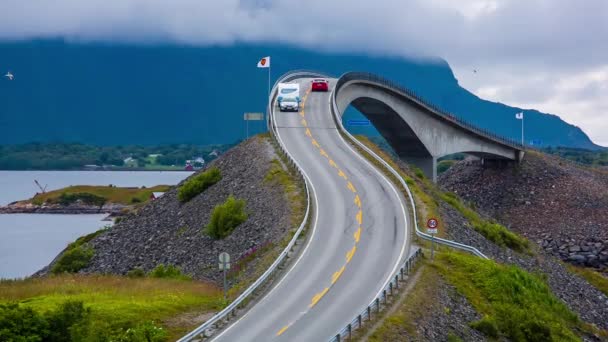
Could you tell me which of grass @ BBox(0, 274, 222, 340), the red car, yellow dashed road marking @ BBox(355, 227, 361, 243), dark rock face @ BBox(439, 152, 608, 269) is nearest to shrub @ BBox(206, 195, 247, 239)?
yellow dashed road marking @ BBox(355, 227, 361, 243)

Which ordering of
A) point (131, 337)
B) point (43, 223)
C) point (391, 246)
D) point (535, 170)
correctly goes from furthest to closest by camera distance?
1. point (43, 223)
2. point (535, 170)
3. point (391, 246)
4. point (131, 337)

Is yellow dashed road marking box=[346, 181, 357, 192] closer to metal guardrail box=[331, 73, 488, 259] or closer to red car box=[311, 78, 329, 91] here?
metal guardrail box=[331, 73, 488, 259]

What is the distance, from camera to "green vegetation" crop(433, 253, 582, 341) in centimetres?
3033

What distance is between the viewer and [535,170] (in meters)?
92.2

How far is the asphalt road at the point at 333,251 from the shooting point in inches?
1020

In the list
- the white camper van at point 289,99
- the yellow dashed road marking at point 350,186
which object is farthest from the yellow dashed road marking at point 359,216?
the white camper van at point 289,99

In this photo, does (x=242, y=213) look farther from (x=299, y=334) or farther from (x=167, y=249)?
(x=299, y=334)

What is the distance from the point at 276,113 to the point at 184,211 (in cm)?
2035

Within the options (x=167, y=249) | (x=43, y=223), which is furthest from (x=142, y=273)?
(x=43, y=223)

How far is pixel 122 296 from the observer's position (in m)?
28.8

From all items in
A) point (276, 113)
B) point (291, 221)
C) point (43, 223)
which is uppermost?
point (276, 113)

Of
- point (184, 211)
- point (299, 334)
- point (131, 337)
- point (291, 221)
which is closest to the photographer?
point (131, 337)

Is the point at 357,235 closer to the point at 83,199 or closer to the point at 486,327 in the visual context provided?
the point at 486,327

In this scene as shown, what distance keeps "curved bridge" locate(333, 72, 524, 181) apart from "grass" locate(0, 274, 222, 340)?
45.0 meters
